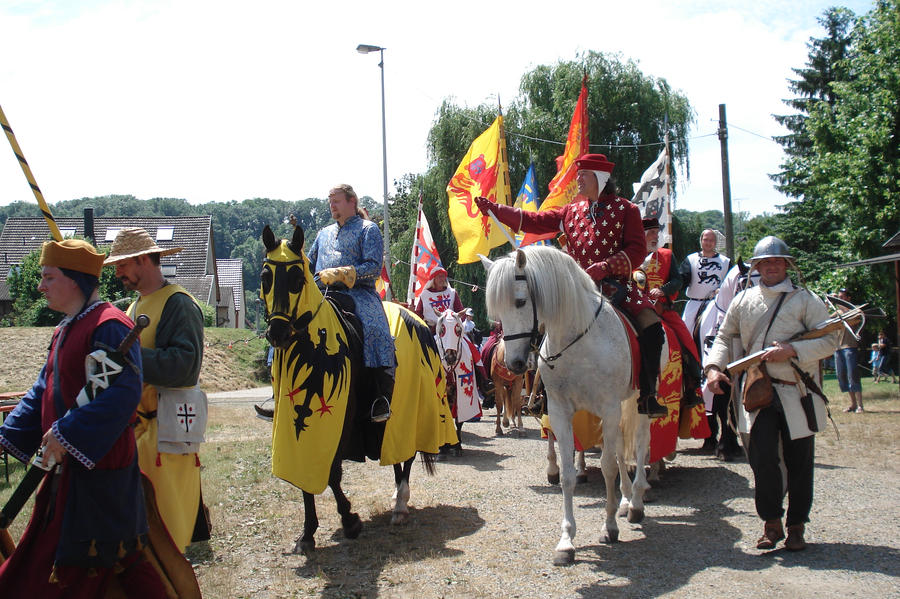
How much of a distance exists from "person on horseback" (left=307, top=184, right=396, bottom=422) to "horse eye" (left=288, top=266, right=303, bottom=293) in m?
0.57

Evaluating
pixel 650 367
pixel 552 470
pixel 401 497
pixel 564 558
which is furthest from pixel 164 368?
pixel 552 470

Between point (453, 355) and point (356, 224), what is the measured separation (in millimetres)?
4782

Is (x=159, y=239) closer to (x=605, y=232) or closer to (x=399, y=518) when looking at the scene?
(x=399, y=518)

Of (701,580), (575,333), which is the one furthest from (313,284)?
(701,580)

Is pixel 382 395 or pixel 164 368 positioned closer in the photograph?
pixel 164 368

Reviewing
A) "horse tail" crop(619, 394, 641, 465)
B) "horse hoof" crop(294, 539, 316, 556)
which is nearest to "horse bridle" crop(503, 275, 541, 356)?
"horse tail" crop(619, 394, 641, 465)

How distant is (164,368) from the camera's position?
3.90 meters

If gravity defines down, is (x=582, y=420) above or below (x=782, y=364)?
below

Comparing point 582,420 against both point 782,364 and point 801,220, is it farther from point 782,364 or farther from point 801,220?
point 801,220

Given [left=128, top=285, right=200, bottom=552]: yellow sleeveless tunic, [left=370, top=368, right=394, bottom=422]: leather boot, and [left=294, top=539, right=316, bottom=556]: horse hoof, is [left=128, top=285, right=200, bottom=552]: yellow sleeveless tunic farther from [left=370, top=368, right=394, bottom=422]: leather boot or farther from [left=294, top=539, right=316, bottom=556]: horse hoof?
[left=370, top=368, right=394, bottom=422]: leather boot

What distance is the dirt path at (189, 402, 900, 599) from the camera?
15.7ft

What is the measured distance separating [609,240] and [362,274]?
2.01 m

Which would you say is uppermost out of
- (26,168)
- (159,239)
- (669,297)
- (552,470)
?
(159,239)

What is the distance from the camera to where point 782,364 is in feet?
17.5
